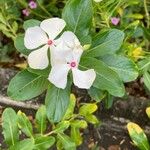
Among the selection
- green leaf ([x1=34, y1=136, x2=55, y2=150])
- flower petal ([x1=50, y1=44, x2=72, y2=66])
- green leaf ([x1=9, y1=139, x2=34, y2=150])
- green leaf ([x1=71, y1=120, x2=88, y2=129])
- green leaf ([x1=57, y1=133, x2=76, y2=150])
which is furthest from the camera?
green leaf ([x1=71, y1=120, x2=88, y2=129])

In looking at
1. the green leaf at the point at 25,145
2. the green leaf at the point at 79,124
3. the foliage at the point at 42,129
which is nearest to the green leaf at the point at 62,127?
the foliage at the point at 42,129

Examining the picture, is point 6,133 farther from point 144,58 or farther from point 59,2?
point 59,2

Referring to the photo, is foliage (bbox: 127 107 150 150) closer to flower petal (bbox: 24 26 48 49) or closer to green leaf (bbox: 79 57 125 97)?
green leaf (bbox: 79 57 125 97)

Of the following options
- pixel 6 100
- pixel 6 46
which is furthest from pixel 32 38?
pixel 6 46

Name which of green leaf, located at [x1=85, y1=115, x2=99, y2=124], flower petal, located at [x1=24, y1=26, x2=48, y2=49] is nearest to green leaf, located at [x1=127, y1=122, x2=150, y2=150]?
green leaf, located at [x1=85, y1=115, x2=99, y2=124]

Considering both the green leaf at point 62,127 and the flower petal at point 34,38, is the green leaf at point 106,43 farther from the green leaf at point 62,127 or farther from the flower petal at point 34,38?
the green leaf at point 62,127

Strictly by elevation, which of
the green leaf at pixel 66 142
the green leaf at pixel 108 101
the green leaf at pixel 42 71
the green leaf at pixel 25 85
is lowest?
the green leaf at pixel 108 101

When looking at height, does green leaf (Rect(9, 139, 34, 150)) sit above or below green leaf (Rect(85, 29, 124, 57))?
below
